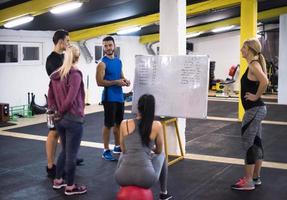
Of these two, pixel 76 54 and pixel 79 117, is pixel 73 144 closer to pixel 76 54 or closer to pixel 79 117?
pixel 79 117

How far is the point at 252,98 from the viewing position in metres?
3.74

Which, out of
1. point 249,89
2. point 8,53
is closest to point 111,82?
point 249,89

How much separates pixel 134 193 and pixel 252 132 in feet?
5.05

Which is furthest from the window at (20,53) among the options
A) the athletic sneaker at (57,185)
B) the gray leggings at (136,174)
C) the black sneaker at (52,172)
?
the gray leggings at (136,174)

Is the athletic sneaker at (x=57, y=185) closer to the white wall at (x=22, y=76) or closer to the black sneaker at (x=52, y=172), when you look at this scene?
the black sneaker at (x=52, y=172)

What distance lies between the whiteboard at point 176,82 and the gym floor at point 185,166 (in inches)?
28.7

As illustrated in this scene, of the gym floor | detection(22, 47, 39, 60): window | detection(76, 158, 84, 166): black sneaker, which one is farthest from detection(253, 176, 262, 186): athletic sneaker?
detection(22, 47, 39, 60): window

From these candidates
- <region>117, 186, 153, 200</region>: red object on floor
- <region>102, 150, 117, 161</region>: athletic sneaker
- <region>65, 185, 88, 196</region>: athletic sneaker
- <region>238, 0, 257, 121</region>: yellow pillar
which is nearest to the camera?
<region>117, 186, 153, 200</region>: red object on floor

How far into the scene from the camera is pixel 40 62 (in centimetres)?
966

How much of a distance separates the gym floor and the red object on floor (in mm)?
Answer: 1040

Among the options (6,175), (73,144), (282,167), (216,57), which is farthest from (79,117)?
(216,57)

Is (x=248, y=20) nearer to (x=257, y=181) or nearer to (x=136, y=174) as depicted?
(x=257, y=181)

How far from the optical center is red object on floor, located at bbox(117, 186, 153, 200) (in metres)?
2.79

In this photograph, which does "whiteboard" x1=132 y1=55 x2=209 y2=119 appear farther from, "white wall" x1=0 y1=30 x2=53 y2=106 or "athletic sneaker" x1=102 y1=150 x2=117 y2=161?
"white wall" x1=0 y1=30 x2=53 y2=106
